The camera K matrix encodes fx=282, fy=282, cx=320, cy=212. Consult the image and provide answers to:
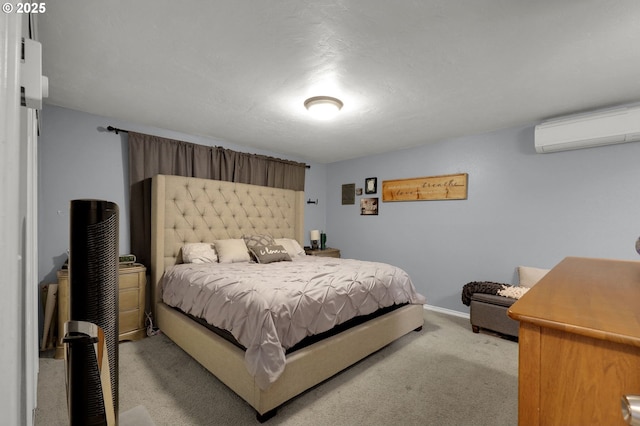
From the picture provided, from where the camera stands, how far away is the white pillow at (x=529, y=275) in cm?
305

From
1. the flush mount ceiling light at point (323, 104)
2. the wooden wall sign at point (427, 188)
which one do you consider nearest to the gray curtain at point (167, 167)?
the flush mount ceiling light at point (323, 104)

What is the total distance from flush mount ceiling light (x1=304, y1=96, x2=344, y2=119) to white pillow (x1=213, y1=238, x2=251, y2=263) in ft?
5.96

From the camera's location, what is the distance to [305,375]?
190 centimetres

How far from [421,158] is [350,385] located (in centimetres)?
315

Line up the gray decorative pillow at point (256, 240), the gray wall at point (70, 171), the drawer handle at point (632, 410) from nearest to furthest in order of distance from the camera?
the drawer handle at point (632, 410) → the gray wall at point (70, 171) → the gray decorative pillow at point (256, 240)

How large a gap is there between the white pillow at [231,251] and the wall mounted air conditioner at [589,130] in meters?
3.45

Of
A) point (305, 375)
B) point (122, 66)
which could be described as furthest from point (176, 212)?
point (305, 375)

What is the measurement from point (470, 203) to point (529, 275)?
41.1 inches

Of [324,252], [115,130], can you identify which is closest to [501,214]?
[324,252]

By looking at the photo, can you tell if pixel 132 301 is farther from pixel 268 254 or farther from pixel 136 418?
pixel 136 418

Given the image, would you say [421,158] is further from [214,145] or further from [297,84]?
[214,145]

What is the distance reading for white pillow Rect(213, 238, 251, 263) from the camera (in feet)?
10.6

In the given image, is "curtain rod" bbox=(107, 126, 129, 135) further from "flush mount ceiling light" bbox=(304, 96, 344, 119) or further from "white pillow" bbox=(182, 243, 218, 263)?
"flush mount ceiling light" bbox=(304, 96, 344, 119)

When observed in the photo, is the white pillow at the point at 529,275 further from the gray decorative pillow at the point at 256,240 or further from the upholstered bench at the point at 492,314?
the gray decorative pillow at the point at 256,240
